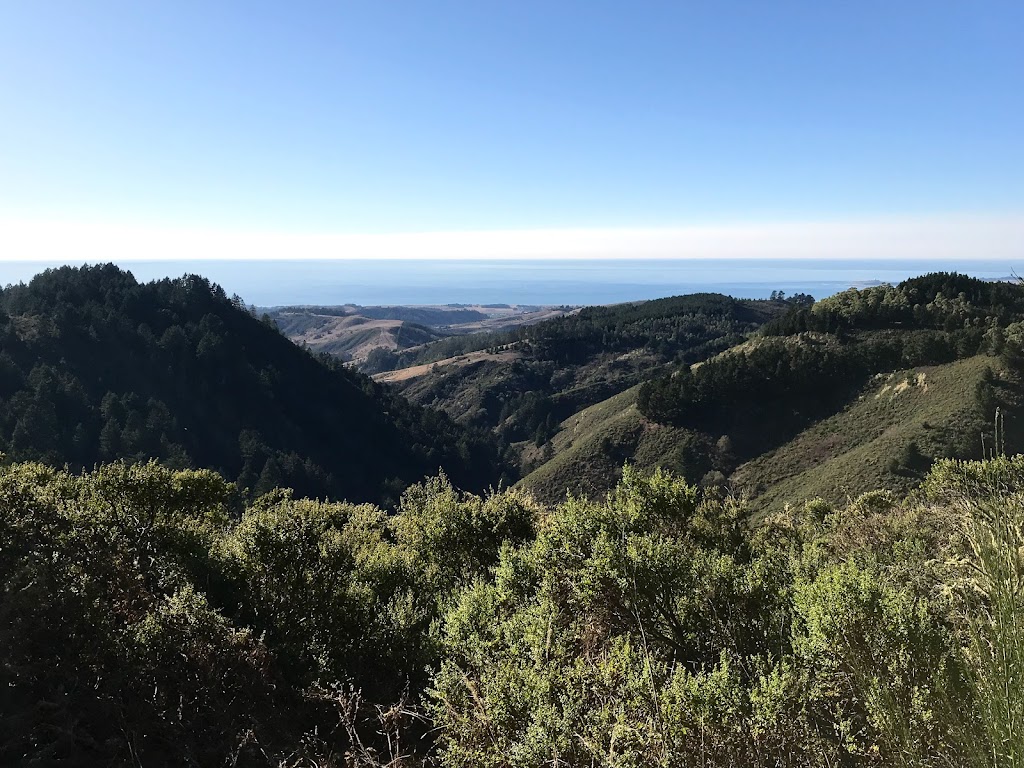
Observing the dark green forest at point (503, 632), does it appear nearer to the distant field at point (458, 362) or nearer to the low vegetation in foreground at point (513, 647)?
the low vegetation in foreground at point (513, 647)

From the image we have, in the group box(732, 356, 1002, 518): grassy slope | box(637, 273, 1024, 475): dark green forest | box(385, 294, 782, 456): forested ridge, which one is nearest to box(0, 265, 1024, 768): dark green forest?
box(732, 356, 1002, 518): grassy slope

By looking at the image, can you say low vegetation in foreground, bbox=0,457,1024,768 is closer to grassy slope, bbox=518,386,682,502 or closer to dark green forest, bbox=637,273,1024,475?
grassy slope, bbox=518,386,682,502

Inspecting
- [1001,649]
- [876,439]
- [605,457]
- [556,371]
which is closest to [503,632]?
[1001,649]

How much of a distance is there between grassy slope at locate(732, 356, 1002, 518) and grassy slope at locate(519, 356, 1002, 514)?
4.3 inches

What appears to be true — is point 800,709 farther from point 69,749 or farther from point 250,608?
point 250,608

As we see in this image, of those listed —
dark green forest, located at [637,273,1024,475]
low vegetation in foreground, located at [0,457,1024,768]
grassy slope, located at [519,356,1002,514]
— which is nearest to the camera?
low vegetation in foreground, located at [0,457,1024,768]

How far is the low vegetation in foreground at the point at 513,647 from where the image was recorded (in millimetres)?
5043

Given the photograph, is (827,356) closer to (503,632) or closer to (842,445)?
(842,445)

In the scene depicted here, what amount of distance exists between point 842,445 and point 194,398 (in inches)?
4209

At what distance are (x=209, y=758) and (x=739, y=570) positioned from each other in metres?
10.6

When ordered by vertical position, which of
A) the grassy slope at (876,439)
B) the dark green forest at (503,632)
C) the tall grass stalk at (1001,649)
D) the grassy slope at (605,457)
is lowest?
the grassy slope at (605,457)

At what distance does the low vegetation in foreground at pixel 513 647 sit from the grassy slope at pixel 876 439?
45344 mm

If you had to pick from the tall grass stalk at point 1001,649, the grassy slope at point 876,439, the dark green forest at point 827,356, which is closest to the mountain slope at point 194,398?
the dark green forest at point 827,356

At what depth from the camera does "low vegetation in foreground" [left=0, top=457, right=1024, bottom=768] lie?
199 inches
